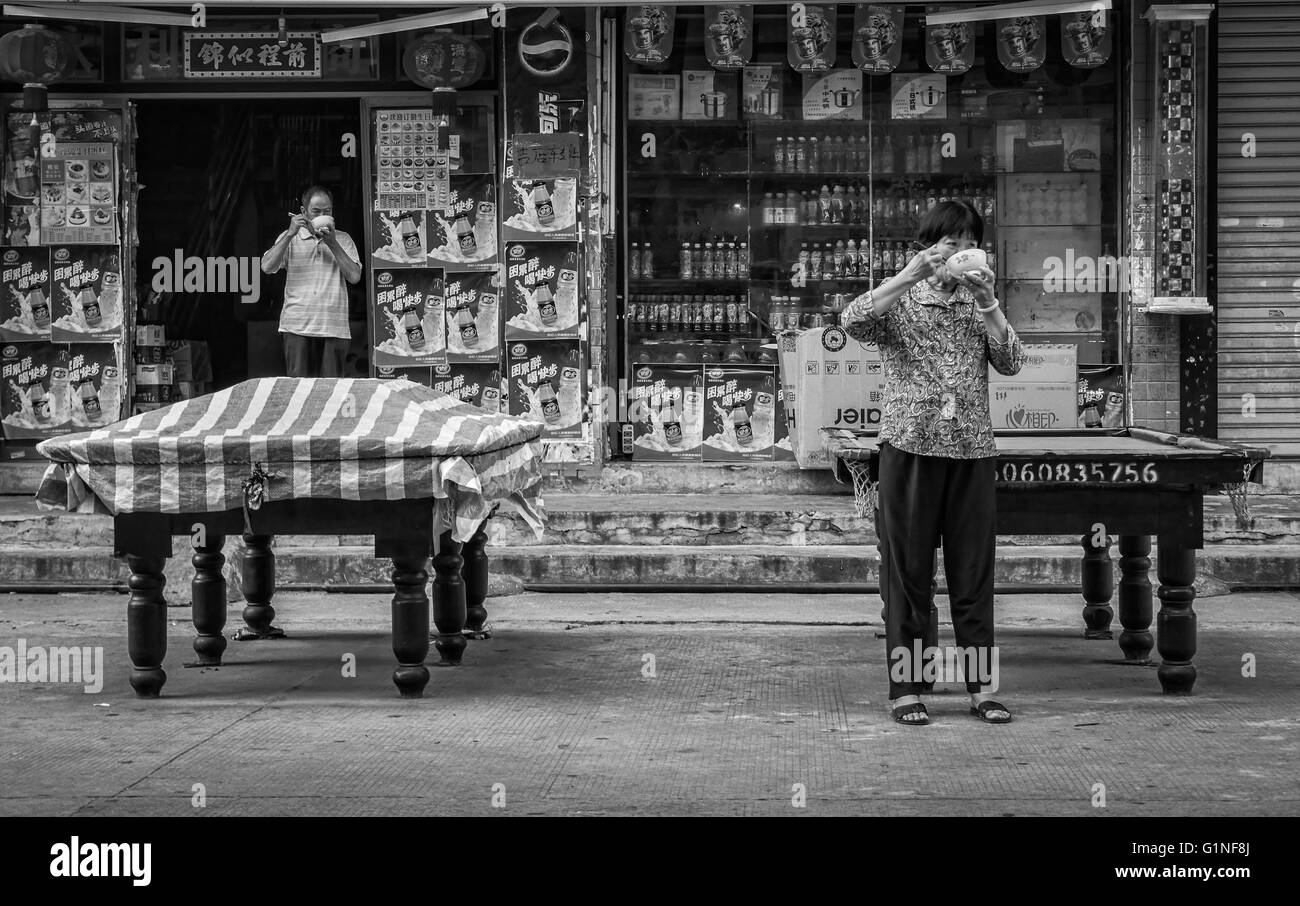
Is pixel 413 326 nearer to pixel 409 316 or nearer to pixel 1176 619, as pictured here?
pixel 409 316

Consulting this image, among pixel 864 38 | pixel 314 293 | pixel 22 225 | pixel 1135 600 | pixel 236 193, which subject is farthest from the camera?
pixel 236 193

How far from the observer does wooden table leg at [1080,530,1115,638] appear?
791 centimetres

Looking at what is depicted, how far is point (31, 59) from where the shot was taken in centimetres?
1134

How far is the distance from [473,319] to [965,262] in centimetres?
632

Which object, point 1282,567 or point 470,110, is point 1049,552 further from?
point 470,110

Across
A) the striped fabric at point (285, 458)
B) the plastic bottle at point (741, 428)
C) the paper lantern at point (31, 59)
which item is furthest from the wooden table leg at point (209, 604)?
the paper lantern at point (31, 59)

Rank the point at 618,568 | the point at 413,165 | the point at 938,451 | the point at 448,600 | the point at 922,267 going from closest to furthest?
the point at 922,267, the point at 938,451, the point at 448,600, the point at 618,568, the point at 413,165

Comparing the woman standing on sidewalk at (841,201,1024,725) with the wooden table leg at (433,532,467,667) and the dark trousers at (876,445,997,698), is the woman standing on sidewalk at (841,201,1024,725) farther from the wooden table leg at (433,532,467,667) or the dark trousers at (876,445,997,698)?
the wooden table leg at (433,532,467,667)

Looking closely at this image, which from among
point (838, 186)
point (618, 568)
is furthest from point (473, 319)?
point (838, 186)

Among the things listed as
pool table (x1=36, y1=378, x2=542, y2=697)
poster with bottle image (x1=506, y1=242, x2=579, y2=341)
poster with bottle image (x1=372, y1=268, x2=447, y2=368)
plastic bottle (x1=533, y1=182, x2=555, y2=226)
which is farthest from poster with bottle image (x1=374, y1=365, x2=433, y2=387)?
pool table (x1=36, y1=378, x2=542, y2=697)

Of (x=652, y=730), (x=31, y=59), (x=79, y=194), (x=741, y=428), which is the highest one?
(x=31, y=59)

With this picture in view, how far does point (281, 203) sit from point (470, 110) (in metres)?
2.46

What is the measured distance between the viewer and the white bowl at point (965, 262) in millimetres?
5973

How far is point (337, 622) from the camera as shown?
8867 mm
